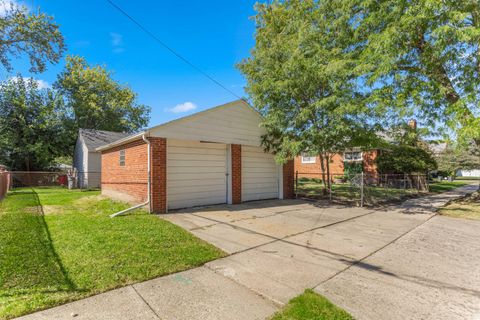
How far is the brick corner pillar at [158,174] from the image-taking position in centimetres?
750

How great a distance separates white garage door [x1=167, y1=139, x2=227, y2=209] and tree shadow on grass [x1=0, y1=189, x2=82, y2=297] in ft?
11.6

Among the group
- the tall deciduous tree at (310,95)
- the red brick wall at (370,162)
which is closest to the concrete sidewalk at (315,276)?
the tall deciduous tree at (310,95)

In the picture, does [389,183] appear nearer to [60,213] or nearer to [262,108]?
[262,108]

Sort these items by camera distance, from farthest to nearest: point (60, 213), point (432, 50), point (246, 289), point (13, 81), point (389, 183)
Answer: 1. point (13, 81)
2. point (389, 183)
3. point (432, 50)
4. point (60, 213)
5. point (246, 289)

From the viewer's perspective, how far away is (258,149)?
424 inches

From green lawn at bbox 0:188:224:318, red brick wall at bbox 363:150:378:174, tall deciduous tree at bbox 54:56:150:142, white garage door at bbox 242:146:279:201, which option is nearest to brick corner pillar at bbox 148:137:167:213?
green lawn at bbox 0:188:224:318

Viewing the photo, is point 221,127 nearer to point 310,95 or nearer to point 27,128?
point 310,95

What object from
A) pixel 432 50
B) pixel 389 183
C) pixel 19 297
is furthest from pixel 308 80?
pixel 389 183

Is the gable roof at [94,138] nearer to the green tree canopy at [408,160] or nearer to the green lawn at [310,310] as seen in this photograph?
the green lawn at [310,310]

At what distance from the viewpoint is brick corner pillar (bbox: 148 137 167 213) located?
7504mm

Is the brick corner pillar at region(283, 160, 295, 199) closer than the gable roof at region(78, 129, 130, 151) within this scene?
Yes

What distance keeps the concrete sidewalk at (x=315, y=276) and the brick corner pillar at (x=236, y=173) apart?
3.09 metres

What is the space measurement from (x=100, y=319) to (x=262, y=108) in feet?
30.5

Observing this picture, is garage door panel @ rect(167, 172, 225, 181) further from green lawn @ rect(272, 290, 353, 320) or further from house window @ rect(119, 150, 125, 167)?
green lawn @ rect(272, 290, 353, 320)
